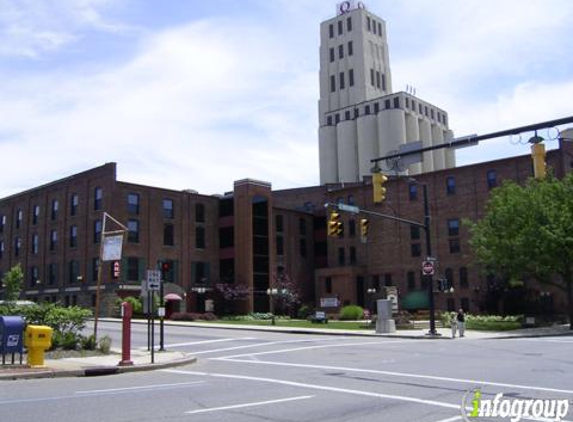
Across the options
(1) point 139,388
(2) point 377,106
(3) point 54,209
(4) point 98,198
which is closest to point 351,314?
(4) point 98,198

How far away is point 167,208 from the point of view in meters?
66.0

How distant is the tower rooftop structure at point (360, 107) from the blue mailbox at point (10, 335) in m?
93.6

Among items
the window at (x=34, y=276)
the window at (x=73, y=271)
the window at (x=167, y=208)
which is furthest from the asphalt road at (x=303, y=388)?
the window at (x=34, y=276)

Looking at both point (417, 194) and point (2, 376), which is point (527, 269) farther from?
point (2, 376)

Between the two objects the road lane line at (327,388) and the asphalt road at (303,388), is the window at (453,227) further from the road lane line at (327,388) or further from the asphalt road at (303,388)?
the road lane line at (327,388)

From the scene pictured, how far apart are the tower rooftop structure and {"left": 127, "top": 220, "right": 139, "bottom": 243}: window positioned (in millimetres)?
55876

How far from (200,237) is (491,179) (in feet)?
96.5

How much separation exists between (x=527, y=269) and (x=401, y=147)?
2672cm

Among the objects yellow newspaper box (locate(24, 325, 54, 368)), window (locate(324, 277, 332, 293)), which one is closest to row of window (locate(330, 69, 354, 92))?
window (locate(324, 277, 332, 293))

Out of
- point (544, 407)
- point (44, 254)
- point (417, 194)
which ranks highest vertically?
point (417, 194)

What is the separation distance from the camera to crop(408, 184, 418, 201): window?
67.9 m

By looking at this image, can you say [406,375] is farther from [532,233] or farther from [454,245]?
[454,245]

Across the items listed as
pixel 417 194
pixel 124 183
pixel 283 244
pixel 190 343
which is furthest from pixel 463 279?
pixel 190 343

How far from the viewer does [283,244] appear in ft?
244
